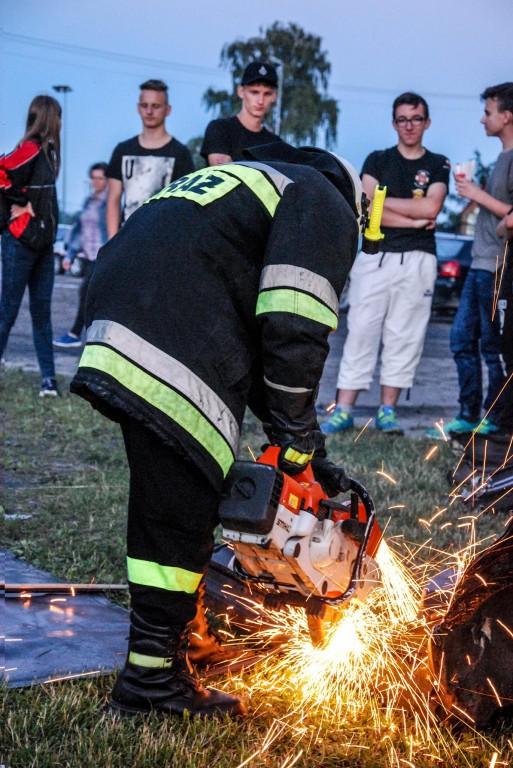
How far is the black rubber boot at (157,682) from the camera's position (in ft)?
8.00

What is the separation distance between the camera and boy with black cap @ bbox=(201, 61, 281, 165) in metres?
6.07

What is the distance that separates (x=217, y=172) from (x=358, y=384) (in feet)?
12.7

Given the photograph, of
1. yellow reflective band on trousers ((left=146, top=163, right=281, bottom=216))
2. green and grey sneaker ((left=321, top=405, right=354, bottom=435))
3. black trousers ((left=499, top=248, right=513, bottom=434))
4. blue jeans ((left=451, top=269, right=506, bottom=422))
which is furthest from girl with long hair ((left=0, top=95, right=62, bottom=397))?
yellow reflective band on trousers ((left=146, top=163, right=281, bottom=216))

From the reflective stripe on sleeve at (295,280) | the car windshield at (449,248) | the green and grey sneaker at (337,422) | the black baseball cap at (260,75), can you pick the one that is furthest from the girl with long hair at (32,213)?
the car windshield at (449,248)

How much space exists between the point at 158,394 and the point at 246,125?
4.24 metres

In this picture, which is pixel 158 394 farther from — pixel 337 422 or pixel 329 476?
pixel 337 422

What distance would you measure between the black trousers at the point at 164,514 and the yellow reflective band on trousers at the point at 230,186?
621 millimetres

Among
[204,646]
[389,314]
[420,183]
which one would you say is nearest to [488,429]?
[389,314]

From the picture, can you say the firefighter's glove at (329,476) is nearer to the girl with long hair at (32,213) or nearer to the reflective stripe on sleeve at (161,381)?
the reflective stripe on sleeve at (161,381)

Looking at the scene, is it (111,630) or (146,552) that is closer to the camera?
(146,552)

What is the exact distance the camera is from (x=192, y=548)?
7.90ft

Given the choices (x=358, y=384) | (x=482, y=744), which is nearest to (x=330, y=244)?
(x=482, y=744)

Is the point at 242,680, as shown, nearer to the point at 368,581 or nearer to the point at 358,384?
the point at 368,581

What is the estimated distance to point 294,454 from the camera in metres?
2.47
